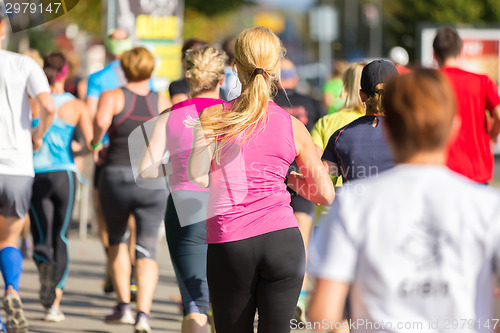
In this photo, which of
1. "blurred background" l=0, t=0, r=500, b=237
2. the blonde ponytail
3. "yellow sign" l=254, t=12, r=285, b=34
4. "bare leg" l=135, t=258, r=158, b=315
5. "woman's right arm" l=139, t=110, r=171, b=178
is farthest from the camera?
"yellow sign" l=254, t=12, r=285, b=34

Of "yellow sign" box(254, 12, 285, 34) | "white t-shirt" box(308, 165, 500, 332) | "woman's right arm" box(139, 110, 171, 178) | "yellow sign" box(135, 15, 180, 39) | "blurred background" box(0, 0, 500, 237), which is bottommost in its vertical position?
"yellow sign" box(254, 12, 285, 34)

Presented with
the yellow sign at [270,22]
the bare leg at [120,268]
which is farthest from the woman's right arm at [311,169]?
the yellow sign at [270,22]

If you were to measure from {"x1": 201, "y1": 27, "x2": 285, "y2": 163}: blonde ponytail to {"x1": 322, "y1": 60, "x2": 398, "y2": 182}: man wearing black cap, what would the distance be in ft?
2.09

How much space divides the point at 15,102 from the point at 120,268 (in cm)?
161

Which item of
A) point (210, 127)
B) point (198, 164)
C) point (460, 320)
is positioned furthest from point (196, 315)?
point (460, 320)

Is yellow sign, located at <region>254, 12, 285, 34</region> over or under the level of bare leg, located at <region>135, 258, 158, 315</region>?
under

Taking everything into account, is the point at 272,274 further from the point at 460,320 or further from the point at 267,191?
the point at 460,320

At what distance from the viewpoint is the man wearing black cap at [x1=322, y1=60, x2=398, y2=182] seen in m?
4.36

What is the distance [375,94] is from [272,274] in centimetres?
119

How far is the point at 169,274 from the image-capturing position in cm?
916

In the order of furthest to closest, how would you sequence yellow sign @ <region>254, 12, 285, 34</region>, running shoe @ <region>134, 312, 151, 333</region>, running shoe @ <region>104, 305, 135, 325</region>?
yellow sign @ <region>254, 12, 285, 34</region>
running shoe @ <region>104, 305, 135, 325</region>
running shoe @ <region>134, 312, 151, 333</region>

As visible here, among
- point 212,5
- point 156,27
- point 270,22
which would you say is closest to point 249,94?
point 156,27

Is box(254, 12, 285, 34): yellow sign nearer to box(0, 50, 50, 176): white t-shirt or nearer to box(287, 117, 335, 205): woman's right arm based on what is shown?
box(0, 50, 50, 176): white t-shirt

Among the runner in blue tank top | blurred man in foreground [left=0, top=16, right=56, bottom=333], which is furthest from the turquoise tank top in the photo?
blurred man in foreground [left=0, top=16, right=56, bottom=333]
